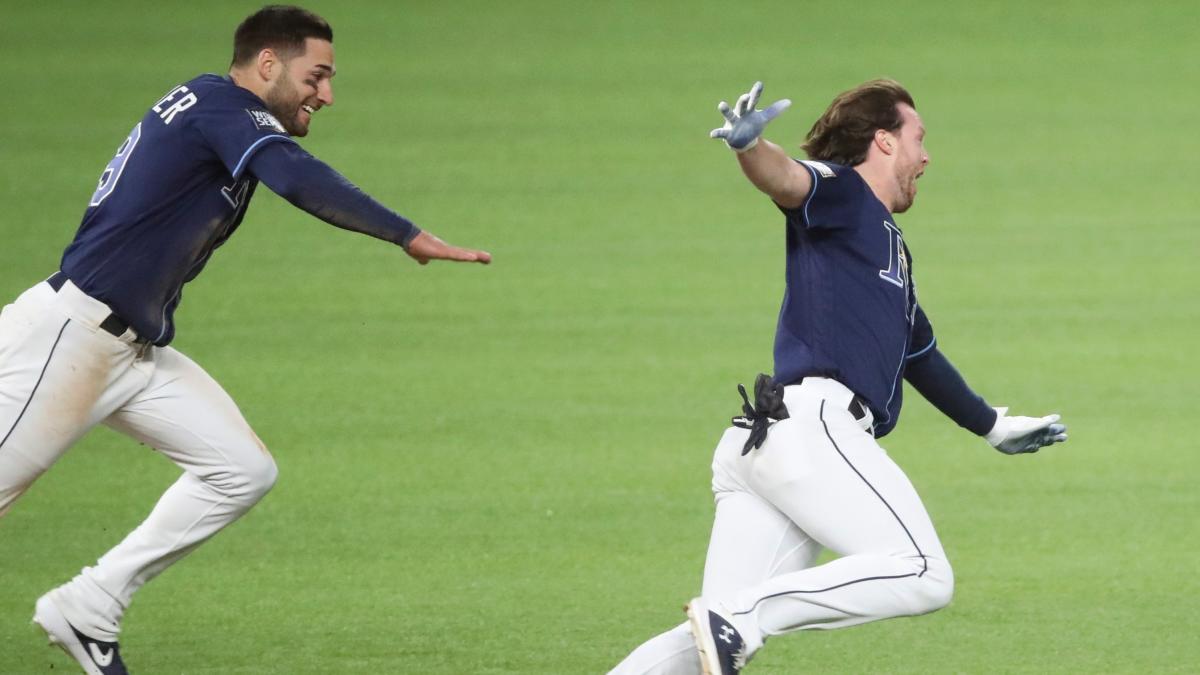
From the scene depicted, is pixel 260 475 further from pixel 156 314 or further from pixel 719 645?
pixel 719 645

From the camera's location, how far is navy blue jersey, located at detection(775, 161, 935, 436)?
4.30 metres

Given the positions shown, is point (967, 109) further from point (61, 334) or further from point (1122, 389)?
point (61, 334)

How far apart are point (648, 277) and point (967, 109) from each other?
3.28 meters

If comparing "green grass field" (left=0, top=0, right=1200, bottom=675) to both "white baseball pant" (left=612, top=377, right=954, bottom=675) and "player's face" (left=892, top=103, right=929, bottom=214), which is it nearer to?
"white baseball pant" (left=612, top=377, right=954, bottom=675)

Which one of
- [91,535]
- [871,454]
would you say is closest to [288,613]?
[91,535]

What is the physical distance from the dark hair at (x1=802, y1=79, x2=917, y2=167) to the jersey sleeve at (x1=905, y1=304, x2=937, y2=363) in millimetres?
513

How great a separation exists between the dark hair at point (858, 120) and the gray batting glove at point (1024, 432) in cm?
97

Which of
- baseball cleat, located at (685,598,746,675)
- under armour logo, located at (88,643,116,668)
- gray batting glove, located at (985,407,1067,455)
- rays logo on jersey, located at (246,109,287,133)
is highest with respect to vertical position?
rays logo on jersey, located at (246,109,287,133)

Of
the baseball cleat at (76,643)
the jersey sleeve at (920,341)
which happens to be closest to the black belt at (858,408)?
the jersey sleeve at (920,341)

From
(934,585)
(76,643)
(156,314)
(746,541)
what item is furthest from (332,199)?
(934,585)

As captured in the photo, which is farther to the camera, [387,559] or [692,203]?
[692,203]

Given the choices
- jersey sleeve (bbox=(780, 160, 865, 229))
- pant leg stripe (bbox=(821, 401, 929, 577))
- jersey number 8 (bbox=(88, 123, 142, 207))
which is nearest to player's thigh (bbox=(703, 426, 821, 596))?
pant leg stripe (bbox=(821, 401, 929, 577))

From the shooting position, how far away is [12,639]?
556 cm

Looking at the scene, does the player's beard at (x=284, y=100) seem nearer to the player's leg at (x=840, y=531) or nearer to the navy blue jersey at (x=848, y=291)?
the navy blue jersey at (x=848, y=291)
